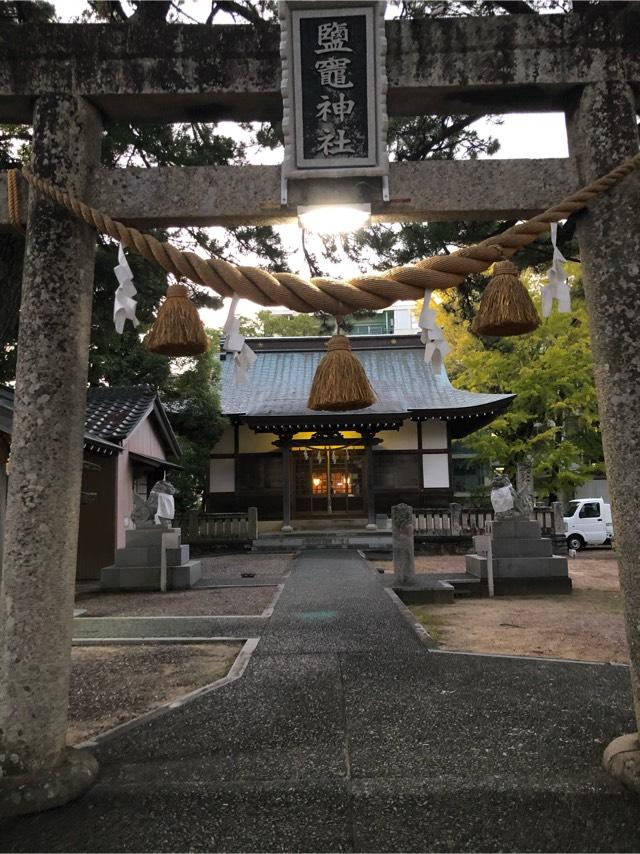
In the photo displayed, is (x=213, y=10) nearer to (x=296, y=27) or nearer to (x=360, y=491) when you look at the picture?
(x=296, y=27)

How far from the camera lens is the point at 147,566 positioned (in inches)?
420

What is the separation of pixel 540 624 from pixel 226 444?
1403 centimetres

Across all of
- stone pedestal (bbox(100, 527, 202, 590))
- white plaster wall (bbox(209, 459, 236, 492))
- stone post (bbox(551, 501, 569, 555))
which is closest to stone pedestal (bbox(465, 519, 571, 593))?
stone pedestal (bbox(100, 527, 202, 590))

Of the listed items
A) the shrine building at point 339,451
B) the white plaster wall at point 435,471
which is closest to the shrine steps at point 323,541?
the shrine building at point 339,451

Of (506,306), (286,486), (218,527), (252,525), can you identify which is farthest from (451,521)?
(506,306)

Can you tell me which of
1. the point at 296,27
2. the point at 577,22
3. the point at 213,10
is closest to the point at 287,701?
Answer: the point at 296,27

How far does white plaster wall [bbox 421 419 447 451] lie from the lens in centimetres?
1955

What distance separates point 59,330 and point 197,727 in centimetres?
253

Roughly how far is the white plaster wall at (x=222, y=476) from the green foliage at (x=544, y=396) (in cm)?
817

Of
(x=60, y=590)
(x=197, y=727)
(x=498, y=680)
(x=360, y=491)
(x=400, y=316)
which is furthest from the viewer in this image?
(x=400, y=316)

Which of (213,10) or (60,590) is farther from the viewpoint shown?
(213,10)

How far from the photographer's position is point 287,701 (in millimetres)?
3979

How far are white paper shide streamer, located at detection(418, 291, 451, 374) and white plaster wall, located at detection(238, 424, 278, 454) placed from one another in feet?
56.3

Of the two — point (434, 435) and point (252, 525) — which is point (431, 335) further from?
point (434, 435)
